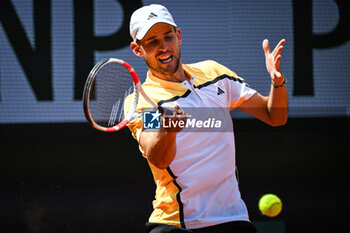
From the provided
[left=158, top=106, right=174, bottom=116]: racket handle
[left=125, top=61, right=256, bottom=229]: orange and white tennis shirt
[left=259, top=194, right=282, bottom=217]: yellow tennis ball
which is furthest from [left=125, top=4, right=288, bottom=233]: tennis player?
[left=259, top=194, right=282, bottom=217]: yellow tennis ball

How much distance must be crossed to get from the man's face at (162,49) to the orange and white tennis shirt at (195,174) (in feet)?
0.24

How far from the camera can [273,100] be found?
2.46m

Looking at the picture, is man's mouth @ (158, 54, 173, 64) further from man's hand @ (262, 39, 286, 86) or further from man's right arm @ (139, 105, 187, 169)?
man's hand @ (262, 39, 286, 86)

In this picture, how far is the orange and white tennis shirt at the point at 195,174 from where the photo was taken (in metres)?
2.22

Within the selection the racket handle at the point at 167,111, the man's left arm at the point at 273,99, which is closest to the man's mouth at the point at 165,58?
the racket handle at the point at 167,111

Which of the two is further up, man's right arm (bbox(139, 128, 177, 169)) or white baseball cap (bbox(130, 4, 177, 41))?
white baseball cap (bbox(130, 4, 177, 41))

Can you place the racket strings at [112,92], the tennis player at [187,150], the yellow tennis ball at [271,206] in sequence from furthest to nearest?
the yellow tennis ball at [271,206]
the racket strings at [112,92]
the tennis player at [187,150]

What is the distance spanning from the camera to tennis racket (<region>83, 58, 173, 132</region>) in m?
2.28

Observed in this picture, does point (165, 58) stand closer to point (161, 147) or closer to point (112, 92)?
point (112, 92)

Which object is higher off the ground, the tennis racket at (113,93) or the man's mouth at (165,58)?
the man's mouth at (165,58)

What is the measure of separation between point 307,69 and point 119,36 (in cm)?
137

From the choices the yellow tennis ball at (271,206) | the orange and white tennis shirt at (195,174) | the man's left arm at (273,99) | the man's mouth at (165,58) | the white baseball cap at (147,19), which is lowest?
the yellow tennis ball at (271,206)

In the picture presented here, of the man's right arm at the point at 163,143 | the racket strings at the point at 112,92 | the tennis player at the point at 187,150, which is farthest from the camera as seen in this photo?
the racket strings at the point at 112,92

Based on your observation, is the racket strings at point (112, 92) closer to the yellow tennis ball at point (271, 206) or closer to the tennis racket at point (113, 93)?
the tennis racket at point (113, 93)
